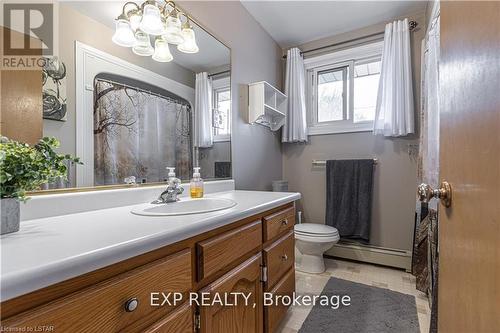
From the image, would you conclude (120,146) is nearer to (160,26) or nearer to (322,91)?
(160,26)

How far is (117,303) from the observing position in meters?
0.51

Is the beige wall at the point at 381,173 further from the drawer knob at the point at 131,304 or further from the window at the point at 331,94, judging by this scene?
the drawer knob at the point at 131,304

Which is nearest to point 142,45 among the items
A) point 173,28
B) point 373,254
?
point 173,28

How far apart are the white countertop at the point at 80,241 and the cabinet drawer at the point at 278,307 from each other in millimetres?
578

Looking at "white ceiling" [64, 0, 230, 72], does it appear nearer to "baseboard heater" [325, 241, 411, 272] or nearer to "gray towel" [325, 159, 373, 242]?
"gray towel" [325, 159, 373, 242]

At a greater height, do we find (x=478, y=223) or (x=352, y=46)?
(x=352, y=46)

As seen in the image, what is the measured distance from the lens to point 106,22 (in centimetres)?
102

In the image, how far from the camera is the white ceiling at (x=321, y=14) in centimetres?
194

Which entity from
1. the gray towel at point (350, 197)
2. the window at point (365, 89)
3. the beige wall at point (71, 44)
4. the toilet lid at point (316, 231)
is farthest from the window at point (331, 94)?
the beige wall at point (71, 44)

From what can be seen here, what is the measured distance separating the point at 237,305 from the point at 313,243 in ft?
3.84

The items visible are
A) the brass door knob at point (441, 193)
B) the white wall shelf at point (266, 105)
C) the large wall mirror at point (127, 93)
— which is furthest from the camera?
the white wall shelf at point (266, 105)

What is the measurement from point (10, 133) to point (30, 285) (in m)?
0.61

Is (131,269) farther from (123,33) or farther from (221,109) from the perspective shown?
(221,109)

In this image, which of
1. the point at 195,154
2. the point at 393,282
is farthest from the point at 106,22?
the point at 393,282
